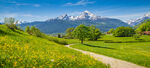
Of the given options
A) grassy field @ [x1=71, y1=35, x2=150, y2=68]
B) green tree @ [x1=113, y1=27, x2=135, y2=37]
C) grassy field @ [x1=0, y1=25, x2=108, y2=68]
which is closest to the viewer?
grassy field @ [x1=0, y1=25, x2=108, y2=68]

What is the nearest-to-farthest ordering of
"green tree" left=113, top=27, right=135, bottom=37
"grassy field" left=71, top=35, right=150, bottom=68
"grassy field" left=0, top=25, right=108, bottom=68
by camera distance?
1. "grassy field" left=0, top=25, right=108, bottom=68
2. "grassy field" left=71, top=35, right=150, bottom=68
3. "green tree" left=113, top=27, right=135, bottom=37

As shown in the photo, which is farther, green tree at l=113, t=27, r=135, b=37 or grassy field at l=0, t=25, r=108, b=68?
green tree at l=113, t=27, r=135, b=37

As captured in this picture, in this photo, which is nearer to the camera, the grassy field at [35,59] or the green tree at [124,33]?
the grassy field at [35,59]

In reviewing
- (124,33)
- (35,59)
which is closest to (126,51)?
(35,59)

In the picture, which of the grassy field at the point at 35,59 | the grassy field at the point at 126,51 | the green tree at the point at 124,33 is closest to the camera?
the grassy field at the point at 35,59

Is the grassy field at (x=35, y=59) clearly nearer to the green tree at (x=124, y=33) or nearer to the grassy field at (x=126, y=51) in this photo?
the grassy field at (x=126, y=51)

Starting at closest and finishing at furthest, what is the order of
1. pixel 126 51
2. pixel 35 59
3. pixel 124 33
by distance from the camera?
1. pixel 35 59
2. pixel 126 51
3. pixel 124 33

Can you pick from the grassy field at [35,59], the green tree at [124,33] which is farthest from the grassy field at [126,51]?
the green tree at [124,33]

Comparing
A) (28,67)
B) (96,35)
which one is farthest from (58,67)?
(96,35)

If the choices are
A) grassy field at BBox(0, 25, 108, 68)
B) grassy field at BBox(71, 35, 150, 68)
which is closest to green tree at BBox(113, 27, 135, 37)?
grassy field at BBox(71, 35, 150, 68)

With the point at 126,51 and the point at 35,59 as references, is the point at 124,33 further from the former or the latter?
the point at 35,59

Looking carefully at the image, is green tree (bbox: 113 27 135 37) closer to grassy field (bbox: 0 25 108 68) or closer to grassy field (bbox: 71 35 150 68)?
grassy field (bbox: 71 35 150 68)

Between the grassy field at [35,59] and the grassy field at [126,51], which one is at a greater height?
the grassy field at [35,59]

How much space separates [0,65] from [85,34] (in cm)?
5276
